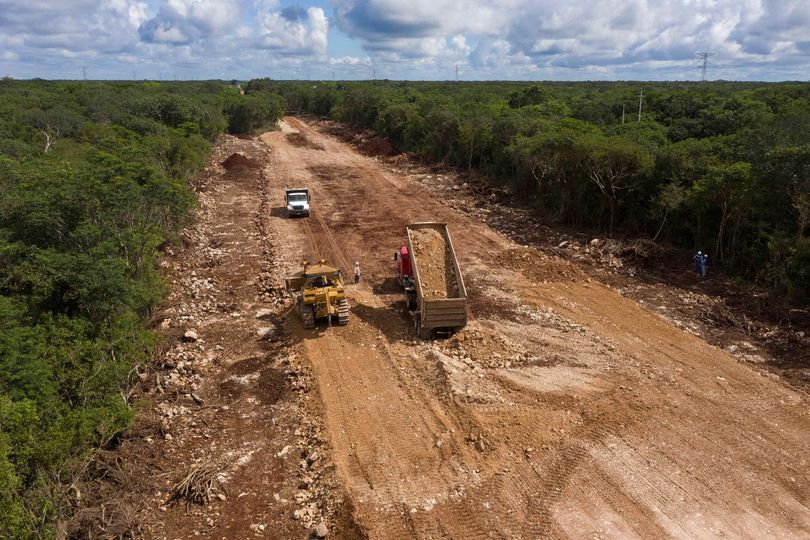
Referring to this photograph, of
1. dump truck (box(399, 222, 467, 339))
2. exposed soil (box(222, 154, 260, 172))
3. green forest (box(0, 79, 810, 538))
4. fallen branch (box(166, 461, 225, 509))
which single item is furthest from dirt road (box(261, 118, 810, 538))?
exposed soil (box(222, 154, 260, 172))

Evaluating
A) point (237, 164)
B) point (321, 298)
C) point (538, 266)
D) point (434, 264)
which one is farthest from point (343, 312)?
point (237, 164)

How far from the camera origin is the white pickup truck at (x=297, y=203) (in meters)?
28.9

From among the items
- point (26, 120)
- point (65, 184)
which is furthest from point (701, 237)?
point (26, 120)

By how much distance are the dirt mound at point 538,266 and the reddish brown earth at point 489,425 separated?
34 cm

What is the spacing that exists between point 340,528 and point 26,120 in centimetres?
4034

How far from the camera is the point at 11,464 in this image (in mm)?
7543

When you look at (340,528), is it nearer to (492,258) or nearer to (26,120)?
(492,258)

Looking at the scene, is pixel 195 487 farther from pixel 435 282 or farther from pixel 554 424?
pixel 435 282

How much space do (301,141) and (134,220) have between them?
46.5 m

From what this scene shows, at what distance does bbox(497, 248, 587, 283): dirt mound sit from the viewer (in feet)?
65.3

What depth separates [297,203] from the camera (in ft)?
95.5

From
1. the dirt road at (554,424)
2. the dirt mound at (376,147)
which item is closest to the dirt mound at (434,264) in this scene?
the dirt road at (554,424)

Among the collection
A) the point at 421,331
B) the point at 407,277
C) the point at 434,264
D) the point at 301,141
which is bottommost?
the point at 421,331

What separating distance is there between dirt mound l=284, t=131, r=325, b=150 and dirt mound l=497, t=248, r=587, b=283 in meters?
38.3
